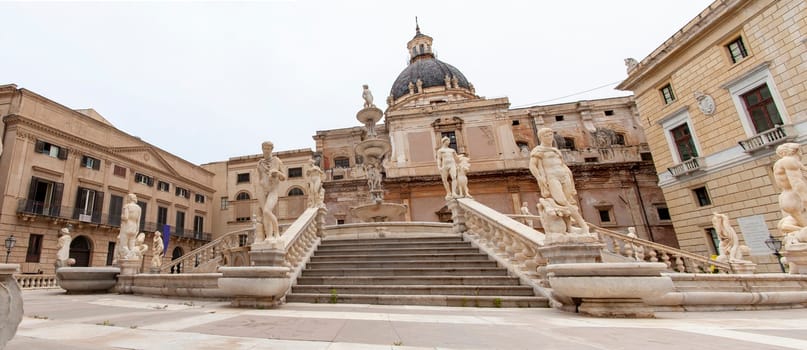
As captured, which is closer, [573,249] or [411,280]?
[573,249]

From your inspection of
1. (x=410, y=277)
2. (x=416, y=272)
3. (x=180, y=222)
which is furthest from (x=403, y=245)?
(x=180, y=222)

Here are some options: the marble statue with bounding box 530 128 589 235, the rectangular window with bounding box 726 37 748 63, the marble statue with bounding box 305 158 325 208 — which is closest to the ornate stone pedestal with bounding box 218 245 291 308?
the marble statue with bounding box 530 128 589 235

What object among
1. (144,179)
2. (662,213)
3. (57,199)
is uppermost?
(144,179)

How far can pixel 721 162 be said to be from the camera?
14.8 meters

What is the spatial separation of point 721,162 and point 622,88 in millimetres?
6482

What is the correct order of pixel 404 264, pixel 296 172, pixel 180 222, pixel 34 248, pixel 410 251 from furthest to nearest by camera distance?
1. pixel 296 172
2. pixel 180 222
3. pixel 34 248
4. pixel 410 251
5. pixel 404 264

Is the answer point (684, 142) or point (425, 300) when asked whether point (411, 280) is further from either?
point (684, 142)

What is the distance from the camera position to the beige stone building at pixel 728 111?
502 inches

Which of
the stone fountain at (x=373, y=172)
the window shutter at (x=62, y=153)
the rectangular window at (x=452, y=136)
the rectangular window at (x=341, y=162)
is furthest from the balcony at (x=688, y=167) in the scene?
the window shutter at (x=62, y=153)

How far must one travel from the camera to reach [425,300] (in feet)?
18.1

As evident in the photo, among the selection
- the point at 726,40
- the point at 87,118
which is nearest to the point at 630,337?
the point at 726,40

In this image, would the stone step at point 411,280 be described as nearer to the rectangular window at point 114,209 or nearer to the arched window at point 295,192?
the rectangular window at point 114,209

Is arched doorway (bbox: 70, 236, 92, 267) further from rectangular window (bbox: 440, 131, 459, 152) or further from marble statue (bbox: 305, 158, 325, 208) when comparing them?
rectangular window (bbox: 440, 131, 459, 152)

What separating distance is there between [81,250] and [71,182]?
4.57 metres
